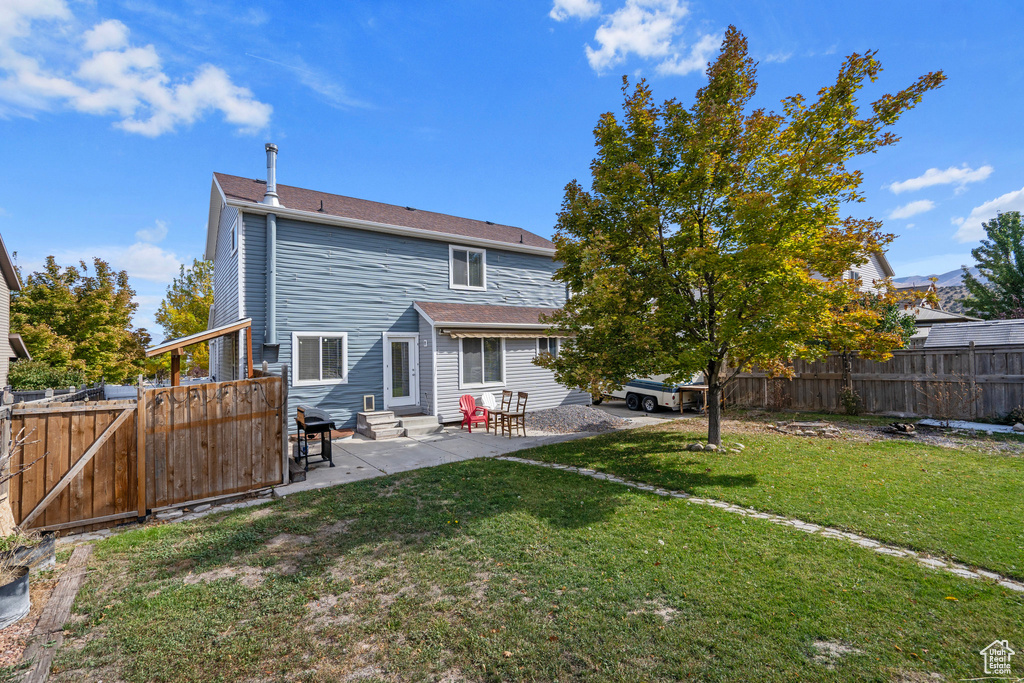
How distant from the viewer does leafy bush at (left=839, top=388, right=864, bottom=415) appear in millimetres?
12750

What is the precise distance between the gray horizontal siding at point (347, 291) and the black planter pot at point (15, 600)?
7729 mm

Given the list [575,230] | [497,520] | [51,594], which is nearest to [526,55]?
[575,230]

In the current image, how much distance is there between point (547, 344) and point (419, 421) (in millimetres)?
5314

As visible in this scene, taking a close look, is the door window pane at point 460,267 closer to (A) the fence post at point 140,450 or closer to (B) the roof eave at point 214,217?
(B) the roof eave at point 214,217

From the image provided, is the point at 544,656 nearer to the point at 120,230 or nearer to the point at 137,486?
the point at 137,486

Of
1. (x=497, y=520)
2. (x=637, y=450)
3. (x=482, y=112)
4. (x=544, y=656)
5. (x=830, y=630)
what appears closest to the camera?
(x=544, y=656)

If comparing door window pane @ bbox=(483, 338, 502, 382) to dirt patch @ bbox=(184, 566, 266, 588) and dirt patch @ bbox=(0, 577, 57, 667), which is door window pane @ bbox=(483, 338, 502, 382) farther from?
dirt patch @ bbox=(0, 577, 57, 667)

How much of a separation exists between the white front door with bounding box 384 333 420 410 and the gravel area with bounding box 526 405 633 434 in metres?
3.67

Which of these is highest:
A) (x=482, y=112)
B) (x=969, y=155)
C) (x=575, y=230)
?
(x=482, y=112)

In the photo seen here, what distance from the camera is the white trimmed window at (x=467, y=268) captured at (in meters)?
14.2

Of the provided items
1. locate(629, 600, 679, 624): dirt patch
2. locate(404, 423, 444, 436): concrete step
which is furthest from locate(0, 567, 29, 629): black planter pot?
locate(404, 423, 444, 436): concrete step

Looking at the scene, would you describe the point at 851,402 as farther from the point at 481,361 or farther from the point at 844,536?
the point at 481,361

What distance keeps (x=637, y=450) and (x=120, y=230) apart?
1949cm

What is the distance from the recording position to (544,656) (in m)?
2.87
